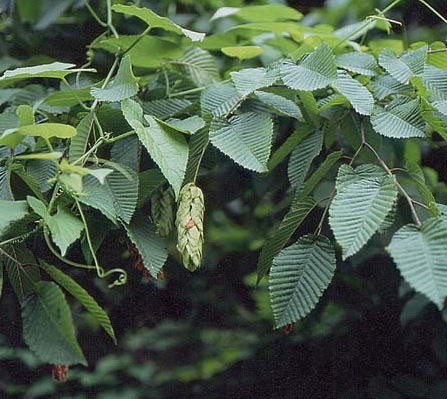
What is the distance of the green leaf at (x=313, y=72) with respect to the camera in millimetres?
863

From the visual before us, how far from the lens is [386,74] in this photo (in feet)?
3.27

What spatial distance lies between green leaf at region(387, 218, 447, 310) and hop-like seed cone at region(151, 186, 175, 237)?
0.33 meters

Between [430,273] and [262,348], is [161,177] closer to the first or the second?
[430,273]

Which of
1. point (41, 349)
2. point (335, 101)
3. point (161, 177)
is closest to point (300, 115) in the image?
point (335, 101)

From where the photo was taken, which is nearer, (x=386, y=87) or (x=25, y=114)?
(x=25, y=114)

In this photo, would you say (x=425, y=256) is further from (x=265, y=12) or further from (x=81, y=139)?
(x=265, y=12)

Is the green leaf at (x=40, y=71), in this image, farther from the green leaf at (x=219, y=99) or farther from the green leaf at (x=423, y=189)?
the green leaf at (x=423, y=189)

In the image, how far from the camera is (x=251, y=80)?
36.0 inches

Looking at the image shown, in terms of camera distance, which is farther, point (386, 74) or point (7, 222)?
point (386, 74)

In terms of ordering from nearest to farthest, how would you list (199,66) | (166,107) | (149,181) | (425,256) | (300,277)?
(425,256), (300,277), (149,181), (166,107), (199,66)

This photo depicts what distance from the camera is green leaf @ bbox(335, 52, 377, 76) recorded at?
98cm

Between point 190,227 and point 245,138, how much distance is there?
0.14 meters

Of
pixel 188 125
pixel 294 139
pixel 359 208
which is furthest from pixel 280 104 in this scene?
pixel 359 208

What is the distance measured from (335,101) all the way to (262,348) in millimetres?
829
